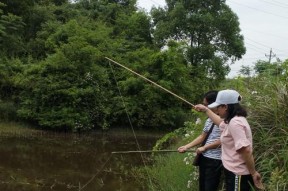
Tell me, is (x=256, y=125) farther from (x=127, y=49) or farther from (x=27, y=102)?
(x=127, y=49)

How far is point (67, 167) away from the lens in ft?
35.6

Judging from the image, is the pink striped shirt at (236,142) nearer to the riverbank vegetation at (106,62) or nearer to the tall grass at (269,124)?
the tall grass at (269,124)

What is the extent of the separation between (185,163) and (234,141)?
96.4 inches

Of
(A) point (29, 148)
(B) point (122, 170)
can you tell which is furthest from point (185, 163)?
(A) point (29, 148)

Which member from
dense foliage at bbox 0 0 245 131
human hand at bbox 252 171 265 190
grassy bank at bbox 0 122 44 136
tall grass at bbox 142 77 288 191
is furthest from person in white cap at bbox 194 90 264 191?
grassy bank at bbox 0 122 44 136

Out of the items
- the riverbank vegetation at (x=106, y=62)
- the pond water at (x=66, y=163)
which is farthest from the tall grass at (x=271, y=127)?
the riverbank vegetation at (x=106, y=62)

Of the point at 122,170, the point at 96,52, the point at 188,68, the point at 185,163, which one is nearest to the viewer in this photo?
the point at 185,163

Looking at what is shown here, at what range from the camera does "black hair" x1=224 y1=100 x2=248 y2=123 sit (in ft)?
10.8

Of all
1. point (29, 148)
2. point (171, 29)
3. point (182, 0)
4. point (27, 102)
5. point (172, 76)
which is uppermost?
point (182, 0)

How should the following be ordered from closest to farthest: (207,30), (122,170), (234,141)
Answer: (234,141), (122,170), (207,30)

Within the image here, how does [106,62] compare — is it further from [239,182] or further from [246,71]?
[239,182]

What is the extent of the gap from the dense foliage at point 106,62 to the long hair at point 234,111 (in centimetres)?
1165

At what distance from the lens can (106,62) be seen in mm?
19703

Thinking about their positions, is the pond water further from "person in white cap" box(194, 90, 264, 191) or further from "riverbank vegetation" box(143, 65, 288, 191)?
"person in white cap" box(194, 90, 264, 191)
